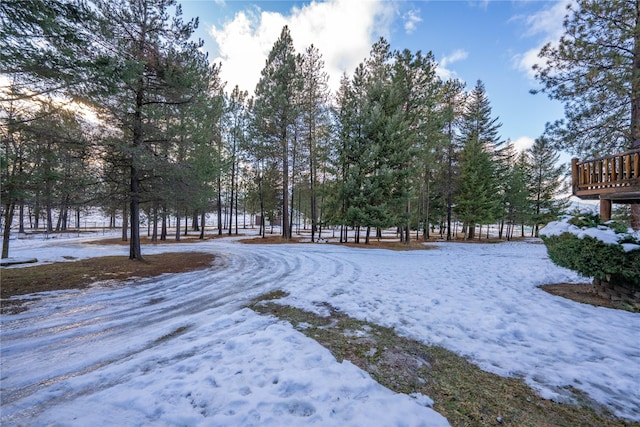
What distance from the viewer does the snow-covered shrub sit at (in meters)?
4.72

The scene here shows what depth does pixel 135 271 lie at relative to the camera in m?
7.88

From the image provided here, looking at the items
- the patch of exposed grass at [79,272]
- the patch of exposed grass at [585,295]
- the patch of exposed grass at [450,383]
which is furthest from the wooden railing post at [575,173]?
the patch of exposed grass at [79,272]

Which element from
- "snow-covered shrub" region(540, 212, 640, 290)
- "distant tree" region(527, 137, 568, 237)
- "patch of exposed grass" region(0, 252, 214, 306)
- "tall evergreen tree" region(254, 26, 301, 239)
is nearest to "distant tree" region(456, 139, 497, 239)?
"distant tree" region(527, 137, 568, 237)

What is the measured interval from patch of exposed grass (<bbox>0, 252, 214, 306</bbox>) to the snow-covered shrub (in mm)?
10510

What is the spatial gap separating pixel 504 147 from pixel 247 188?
28.9 meters

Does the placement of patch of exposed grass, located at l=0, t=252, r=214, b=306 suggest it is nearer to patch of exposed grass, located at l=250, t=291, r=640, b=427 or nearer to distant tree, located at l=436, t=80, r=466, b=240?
patch of exposed grass, located at l=250, t=291, r=640, b=427

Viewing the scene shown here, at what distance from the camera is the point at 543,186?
91.2 ft

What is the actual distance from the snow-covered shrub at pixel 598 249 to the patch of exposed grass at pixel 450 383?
4.17 m

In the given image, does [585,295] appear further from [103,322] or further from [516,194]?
[516,194]

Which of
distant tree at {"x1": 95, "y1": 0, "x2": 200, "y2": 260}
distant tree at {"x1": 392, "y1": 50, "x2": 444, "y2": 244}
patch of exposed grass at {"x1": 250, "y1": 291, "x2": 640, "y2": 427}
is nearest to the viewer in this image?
patch of exposed grass at {"x1": 250, "y1": 291, "x2": 640, "y2": 427}

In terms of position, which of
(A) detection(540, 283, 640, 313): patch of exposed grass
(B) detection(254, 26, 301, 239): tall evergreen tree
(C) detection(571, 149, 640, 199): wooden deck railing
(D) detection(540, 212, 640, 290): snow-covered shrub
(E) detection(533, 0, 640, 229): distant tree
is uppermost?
(B) detection(254, 26, 301, 239): tall evergreen tree

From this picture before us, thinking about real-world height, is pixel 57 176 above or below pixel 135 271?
above

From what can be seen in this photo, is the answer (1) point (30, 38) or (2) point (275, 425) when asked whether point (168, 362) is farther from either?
(1) point (30, 38)

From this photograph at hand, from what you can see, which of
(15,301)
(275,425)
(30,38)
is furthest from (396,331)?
(30,38)
